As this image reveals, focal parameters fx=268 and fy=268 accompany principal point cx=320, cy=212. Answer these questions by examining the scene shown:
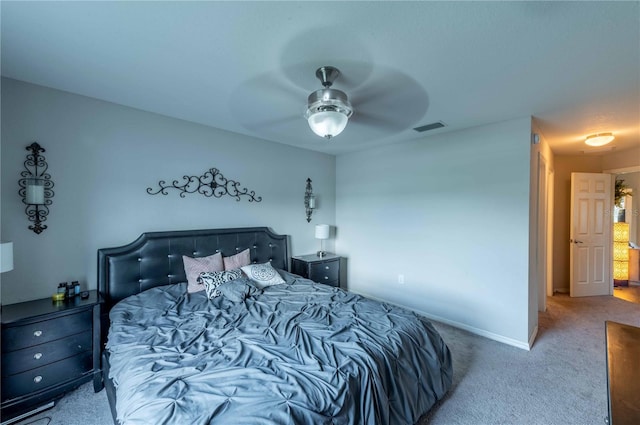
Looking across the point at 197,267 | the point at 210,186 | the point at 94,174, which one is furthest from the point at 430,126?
the point at 94,174

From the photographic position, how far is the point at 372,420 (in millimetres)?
1354

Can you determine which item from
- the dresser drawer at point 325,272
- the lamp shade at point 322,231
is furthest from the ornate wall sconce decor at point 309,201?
the dresser drawer at point 325,272

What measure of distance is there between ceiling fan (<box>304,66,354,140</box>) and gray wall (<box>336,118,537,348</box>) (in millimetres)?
2063

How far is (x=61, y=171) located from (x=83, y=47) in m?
1.19

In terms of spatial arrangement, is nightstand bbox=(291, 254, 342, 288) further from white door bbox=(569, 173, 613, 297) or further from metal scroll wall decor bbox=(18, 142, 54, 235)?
white door bbox=(569, 173, 613, 297)

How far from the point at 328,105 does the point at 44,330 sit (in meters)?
2.56

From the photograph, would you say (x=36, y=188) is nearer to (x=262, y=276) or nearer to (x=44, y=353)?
(x=44, y=353)

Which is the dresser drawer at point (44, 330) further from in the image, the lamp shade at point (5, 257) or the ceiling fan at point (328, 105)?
the ceiling fan at point (328, 105)

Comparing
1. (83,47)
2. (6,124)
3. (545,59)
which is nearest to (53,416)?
(6,124)

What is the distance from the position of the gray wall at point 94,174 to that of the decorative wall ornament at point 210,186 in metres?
0.07

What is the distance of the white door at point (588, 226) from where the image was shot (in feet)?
14.5

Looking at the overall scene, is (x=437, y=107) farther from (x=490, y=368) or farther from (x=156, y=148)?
(x=156, y=148)

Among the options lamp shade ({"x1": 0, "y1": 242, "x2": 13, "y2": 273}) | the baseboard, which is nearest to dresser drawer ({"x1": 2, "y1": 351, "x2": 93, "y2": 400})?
lamp shade ({"x1": 0, "y1": 242, "x2": 13, "y2": 273})

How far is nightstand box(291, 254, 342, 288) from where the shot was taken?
385cm
